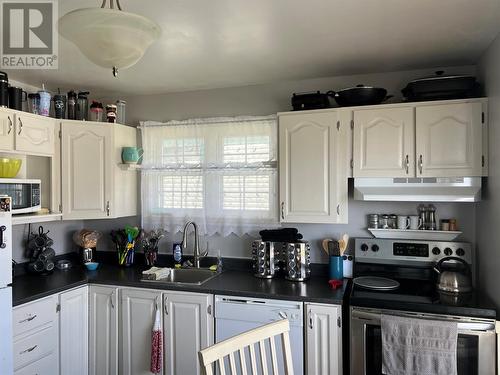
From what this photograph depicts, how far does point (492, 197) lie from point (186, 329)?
207 centimetres

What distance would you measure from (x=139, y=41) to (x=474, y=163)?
2022 millimetres

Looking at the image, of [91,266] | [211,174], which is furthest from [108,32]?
[91,266]

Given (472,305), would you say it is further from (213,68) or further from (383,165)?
(213,68)

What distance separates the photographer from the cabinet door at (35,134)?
8.07 ft

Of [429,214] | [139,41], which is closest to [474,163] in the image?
[429,214]

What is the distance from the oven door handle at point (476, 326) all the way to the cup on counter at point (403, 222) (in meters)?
0.76

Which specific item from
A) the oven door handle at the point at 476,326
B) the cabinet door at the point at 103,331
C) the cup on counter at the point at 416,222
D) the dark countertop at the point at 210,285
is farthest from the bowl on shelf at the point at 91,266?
the oven door handle at the point at 476,326

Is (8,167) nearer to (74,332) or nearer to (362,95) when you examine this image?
(74,332)

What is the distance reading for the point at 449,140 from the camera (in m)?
2.23

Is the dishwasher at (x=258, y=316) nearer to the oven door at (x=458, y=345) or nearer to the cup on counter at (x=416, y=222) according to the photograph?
the oven door at (x=458, y=345)

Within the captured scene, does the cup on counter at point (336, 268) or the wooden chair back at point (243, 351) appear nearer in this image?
the wooden chair back at point (243, 351)

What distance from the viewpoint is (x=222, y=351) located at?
1.27 meters

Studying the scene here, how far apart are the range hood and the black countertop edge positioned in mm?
663

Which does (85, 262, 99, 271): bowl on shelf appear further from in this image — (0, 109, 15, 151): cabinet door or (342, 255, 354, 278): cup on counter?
(342, 255, 354, 278): cup on counter
